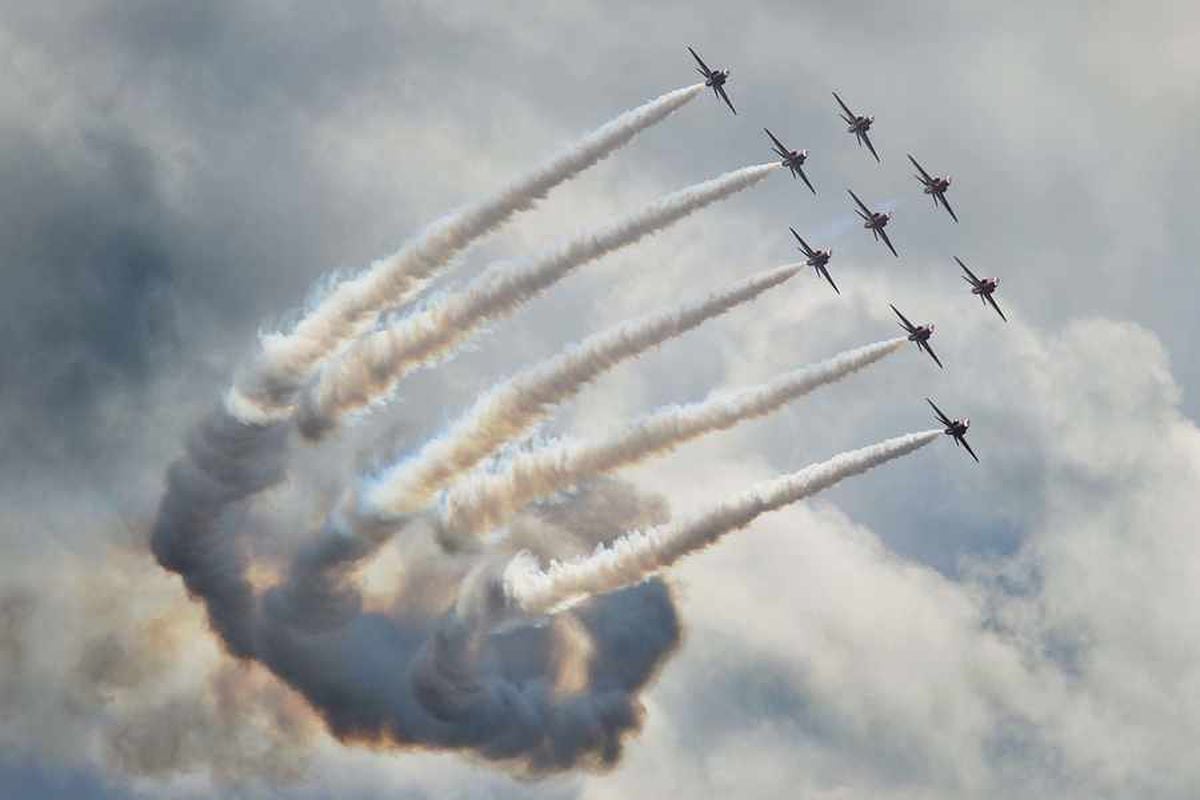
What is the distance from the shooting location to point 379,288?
439 ft

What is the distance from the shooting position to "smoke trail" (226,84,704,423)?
430 ft

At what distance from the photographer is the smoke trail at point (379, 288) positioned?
131m

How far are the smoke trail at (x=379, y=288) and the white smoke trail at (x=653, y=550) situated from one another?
13.5 metres

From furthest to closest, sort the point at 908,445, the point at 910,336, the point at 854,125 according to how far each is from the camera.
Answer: the point at 854,125
the point at 910,336
the point at 908,445

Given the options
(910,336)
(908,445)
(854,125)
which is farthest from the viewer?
(854,125)

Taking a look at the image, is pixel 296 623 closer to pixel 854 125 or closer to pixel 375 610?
pixel 375 610

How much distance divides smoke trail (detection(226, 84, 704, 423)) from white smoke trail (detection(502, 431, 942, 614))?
13472mm

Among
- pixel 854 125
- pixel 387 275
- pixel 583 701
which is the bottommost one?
pixel 583 701

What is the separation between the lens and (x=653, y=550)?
130500 millimetres

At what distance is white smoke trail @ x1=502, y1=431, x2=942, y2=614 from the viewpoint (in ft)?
413

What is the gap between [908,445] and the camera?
12450 cm

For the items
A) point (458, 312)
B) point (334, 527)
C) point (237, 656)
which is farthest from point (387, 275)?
point (237, 656)

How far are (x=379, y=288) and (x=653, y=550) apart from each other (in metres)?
17.7

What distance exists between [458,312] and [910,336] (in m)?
20.7
